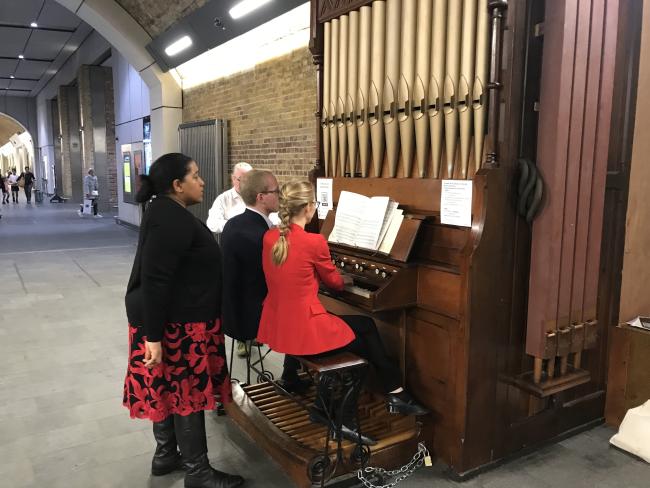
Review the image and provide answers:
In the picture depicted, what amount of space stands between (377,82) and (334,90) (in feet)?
1.45

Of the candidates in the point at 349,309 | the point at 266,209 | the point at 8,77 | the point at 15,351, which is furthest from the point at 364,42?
the point at 8,77

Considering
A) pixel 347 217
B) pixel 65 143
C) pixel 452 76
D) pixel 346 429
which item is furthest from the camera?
pixel 65 143

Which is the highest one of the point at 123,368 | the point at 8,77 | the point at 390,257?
the point at 8,77

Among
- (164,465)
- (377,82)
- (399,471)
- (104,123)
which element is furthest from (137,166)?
(399,471)

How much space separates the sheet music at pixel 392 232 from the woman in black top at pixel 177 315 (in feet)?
3.06

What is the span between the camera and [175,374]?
2525mm

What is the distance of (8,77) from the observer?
21.5m

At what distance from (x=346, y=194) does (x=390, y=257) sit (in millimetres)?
588

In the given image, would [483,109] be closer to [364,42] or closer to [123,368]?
[364,42]

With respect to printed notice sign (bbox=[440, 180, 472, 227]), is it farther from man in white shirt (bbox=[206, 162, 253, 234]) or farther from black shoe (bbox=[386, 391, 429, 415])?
man in white shirt (bbox=[206, 162, 253, 234])

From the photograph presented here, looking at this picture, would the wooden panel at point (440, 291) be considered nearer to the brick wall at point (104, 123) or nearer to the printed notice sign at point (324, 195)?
the printed notice sign at point (324, 195)

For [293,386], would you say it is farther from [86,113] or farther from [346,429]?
[86,113]

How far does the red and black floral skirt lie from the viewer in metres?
2.50

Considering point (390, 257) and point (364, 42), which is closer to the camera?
point (390, 257)
